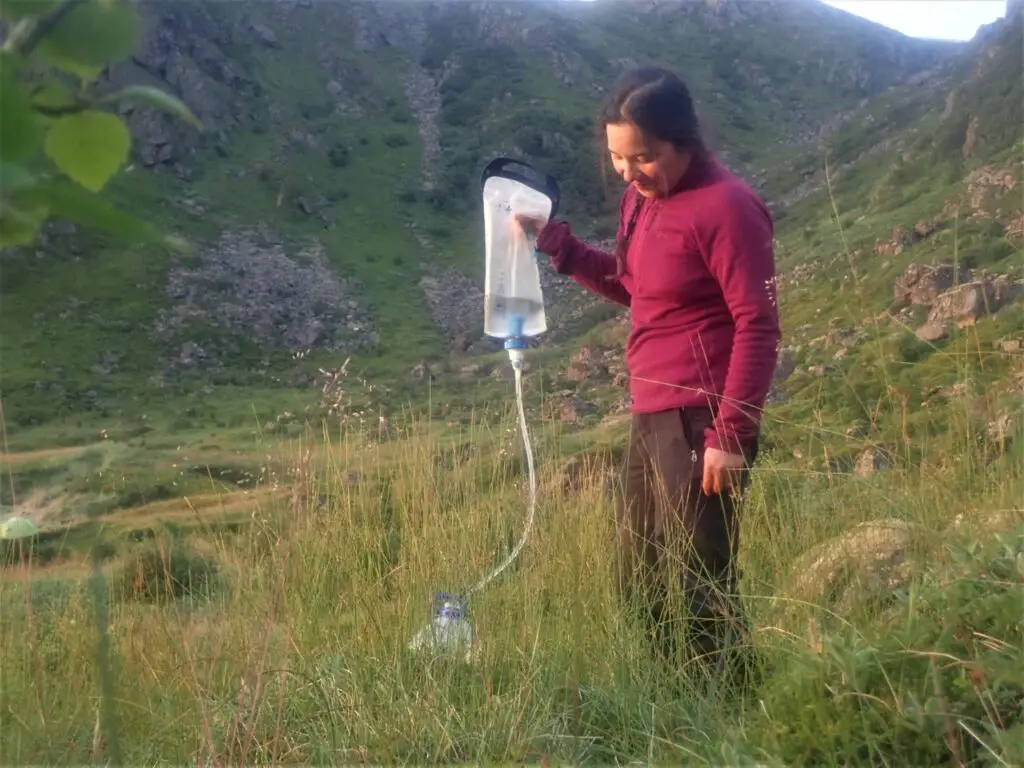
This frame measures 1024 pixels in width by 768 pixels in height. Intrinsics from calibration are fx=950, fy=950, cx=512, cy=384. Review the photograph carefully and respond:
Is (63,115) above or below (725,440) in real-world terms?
above

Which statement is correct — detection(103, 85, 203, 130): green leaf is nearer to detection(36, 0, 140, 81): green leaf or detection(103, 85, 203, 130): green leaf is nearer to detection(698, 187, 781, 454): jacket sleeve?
detection(36, 0, 140, 81): green leaf

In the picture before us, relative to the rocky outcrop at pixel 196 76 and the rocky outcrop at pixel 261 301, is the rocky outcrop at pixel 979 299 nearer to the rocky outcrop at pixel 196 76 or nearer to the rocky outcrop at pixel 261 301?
the rocky outcrop at pixel 261 301

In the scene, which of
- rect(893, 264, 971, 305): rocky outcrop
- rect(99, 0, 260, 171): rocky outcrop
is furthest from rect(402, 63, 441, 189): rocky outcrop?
rect(893, 264, 971, 305): rocky outcrop

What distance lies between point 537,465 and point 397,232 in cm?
4376

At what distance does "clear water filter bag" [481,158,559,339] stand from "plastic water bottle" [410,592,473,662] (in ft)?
2.40

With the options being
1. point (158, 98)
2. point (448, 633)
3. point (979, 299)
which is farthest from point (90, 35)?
point (979, 299)

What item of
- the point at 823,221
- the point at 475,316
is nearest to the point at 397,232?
the point at 475,316

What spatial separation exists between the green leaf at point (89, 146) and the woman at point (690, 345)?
4.93 ft

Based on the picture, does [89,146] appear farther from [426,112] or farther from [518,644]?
[426,112]

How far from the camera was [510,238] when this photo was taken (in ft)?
8.20

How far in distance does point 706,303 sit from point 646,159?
Answer: 0.34m

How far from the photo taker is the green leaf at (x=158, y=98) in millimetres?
535

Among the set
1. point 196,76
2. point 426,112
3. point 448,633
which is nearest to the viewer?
point 448,633

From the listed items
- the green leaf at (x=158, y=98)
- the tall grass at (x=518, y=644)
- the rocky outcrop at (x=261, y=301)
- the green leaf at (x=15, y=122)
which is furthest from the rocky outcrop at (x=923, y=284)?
the rocky outcrop at (x=261, y=301)
